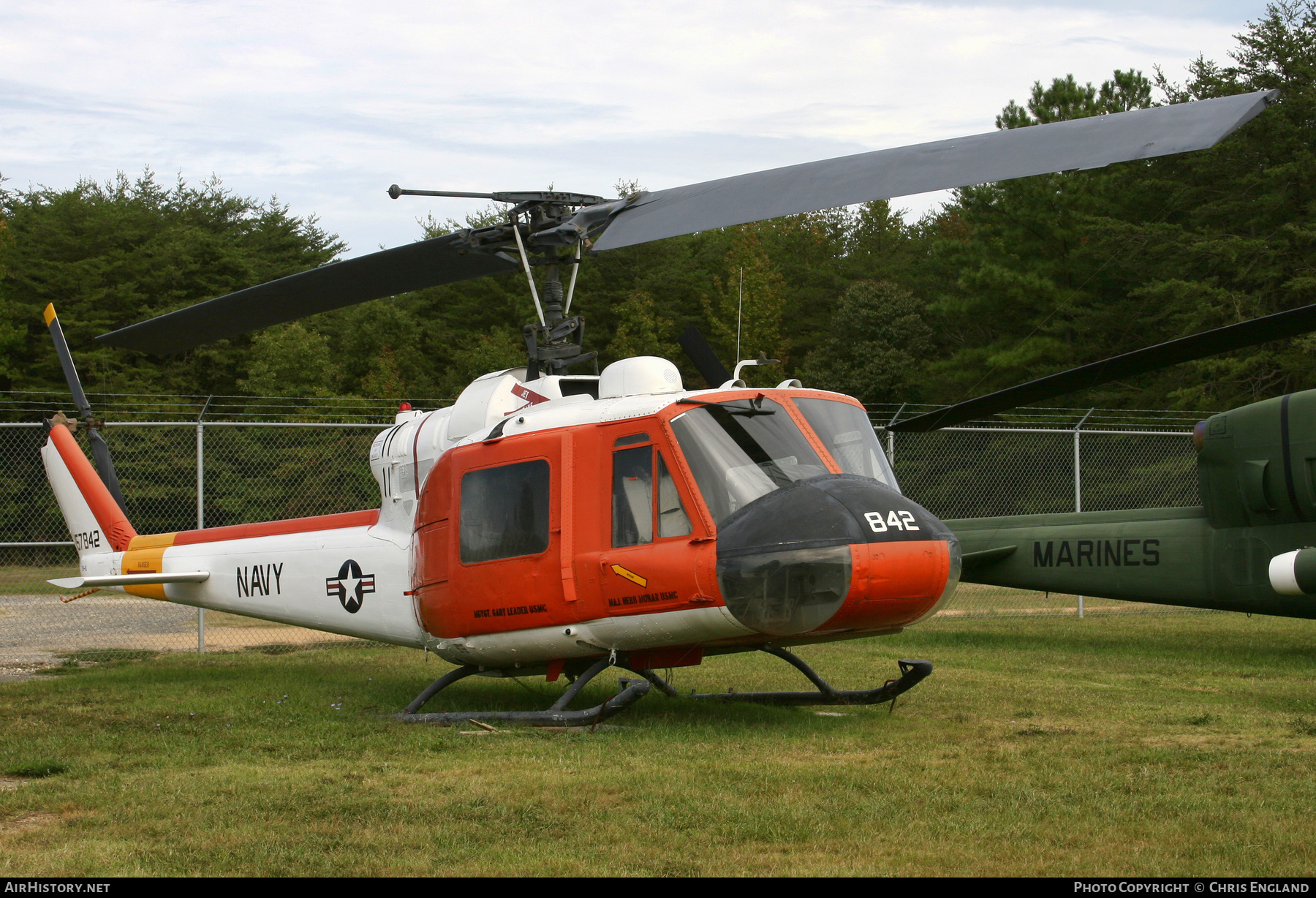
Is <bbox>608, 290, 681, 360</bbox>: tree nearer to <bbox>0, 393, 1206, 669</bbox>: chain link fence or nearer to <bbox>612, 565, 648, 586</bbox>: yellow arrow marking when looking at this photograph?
<bbox>0, 393, 1206, 669</bbox>: chain link fence

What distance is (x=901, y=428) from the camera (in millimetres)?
7605

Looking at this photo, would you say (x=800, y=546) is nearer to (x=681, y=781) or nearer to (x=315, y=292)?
(x=681, y=781)

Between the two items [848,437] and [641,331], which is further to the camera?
[641,331]

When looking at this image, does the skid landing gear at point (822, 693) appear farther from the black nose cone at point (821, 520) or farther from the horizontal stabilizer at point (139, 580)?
the horizontal stabilizer at point (139, 580)

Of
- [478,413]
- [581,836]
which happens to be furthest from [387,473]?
[581,836]

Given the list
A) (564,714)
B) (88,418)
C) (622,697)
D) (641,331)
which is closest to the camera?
(622,697)

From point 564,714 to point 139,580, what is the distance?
183 inches

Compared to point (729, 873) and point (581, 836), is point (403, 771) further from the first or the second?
point (729, 873)

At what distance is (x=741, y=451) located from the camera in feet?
22.4

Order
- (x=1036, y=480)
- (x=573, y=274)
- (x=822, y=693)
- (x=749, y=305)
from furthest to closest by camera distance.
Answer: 1. (x=749, y=305)
2. (x=1036, y=480)
3. (x=573, y=274)
4. (x=822, y=693)

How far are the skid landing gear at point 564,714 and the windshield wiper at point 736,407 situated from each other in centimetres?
171

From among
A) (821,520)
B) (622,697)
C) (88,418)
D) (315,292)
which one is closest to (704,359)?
(821,520)

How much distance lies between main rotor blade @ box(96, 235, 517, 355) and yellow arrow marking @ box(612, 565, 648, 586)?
2.37 m

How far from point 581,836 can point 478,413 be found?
3971 mm
